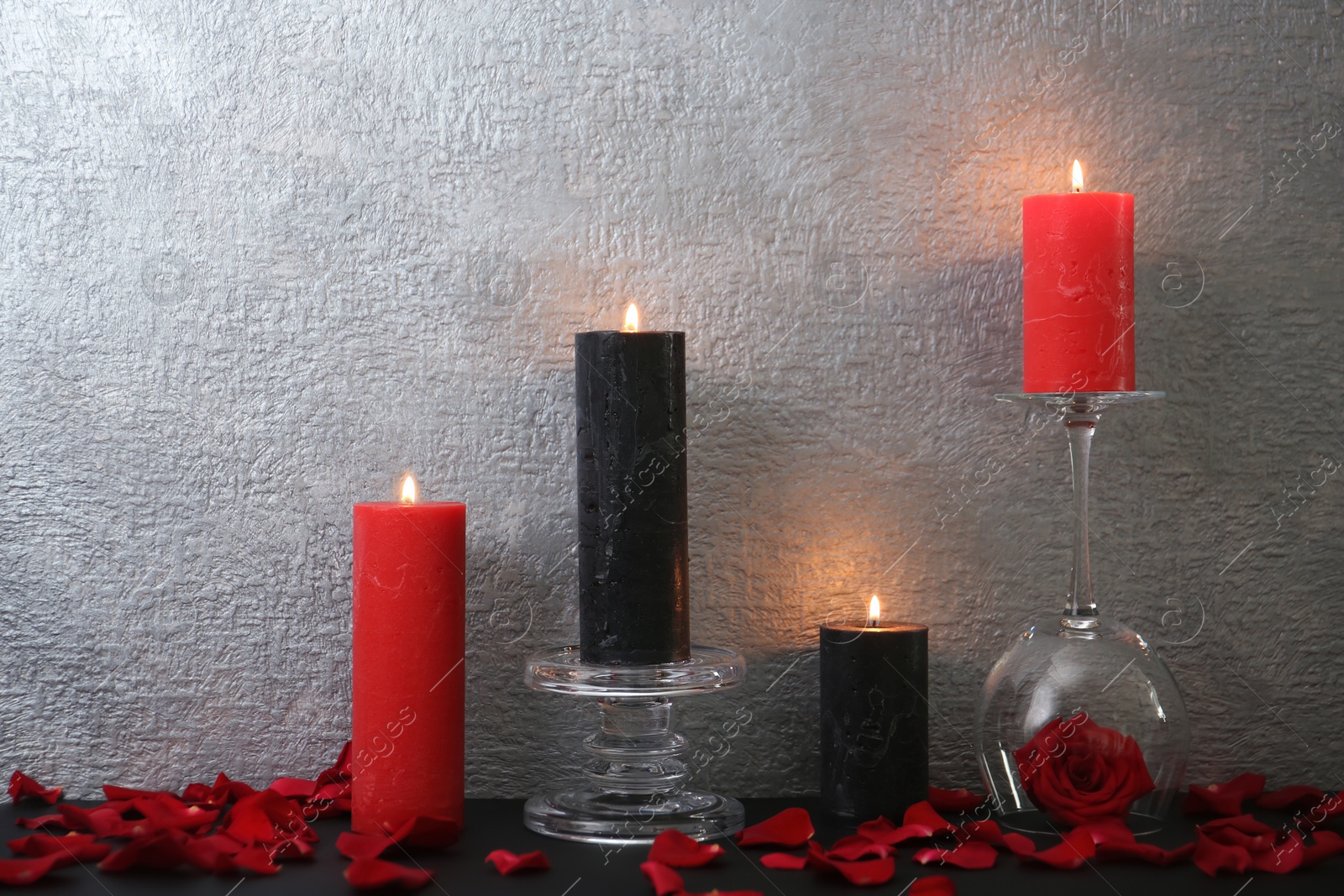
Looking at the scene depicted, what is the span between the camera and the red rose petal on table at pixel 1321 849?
65 centimetres

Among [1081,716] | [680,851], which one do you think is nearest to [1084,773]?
[1081,716]

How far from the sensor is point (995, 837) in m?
0.68

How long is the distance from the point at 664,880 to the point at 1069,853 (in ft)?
0.85

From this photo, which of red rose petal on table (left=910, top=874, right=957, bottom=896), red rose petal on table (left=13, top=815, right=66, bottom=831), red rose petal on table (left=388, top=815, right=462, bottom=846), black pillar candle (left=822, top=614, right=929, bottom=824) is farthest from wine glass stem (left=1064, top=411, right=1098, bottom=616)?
red rose petal on table (left=13, top=815, right=66, bottom=831)

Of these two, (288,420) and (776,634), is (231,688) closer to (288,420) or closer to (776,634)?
(288,420)

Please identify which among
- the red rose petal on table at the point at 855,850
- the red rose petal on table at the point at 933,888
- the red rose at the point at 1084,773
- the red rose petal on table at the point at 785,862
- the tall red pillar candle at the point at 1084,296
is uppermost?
the tall red pillar candle at the point at 1084,296

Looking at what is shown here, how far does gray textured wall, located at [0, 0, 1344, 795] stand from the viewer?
0.82 metres

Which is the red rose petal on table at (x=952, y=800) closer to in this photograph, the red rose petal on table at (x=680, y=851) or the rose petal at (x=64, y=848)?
the red rose petal on table at (x=680, y=851)

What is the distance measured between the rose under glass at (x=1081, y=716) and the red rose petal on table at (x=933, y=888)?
144mm

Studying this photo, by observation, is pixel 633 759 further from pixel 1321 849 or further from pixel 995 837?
pixel 1321 849

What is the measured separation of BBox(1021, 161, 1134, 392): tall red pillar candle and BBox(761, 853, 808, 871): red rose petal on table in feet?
1.15

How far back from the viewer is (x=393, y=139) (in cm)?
83

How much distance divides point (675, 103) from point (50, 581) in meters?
0.62

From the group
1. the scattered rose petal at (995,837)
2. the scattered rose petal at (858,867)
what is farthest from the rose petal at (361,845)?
the scattered rose petal at (995,837)
